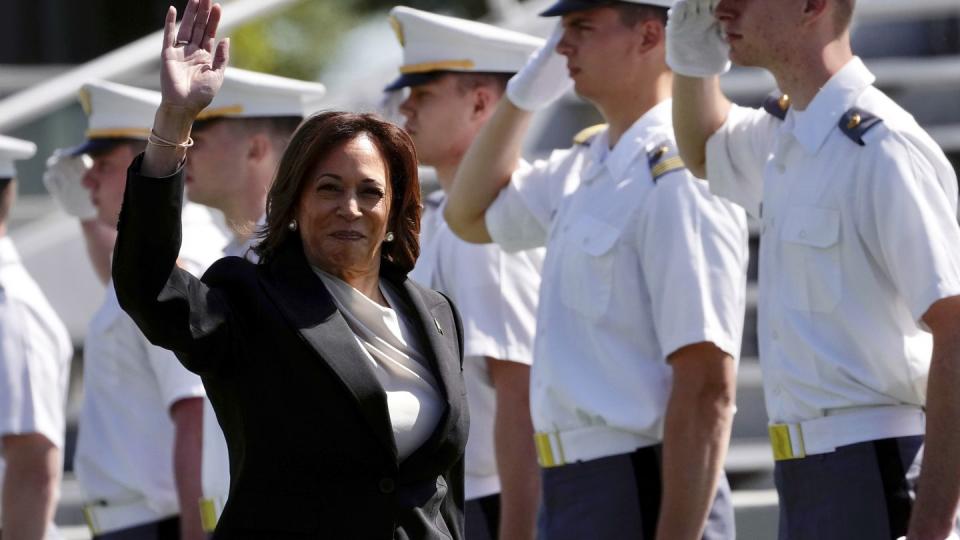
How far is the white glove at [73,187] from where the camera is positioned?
238 inches

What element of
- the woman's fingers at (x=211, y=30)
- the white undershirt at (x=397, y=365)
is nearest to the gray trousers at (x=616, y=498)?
the white undershirt at (x=397, y=365)

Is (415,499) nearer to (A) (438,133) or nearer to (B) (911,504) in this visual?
(B) (911,504)

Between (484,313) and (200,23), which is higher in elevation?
(200,23)

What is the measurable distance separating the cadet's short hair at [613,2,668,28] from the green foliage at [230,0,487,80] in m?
3.92

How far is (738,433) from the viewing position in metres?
6.21

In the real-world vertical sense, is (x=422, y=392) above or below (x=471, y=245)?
below

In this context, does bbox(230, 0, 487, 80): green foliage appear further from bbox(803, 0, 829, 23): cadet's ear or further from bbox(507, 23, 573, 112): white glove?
bbox(803, 0, 829, 23): cadet's ear

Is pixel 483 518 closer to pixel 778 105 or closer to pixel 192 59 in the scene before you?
pixel 778 105

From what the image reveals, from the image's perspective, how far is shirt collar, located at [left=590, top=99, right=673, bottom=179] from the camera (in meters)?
4.10

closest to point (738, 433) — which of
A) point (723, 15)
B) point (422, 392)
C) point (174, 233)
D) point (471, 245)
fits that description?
point (471, 245)

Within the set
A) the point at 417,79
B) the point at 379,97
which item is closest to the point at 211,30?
the point at 417,79

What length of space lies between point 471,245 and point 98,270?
167cm

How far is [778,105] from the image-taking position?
12.5ft

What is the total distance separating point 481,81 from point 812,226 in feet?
5.73
